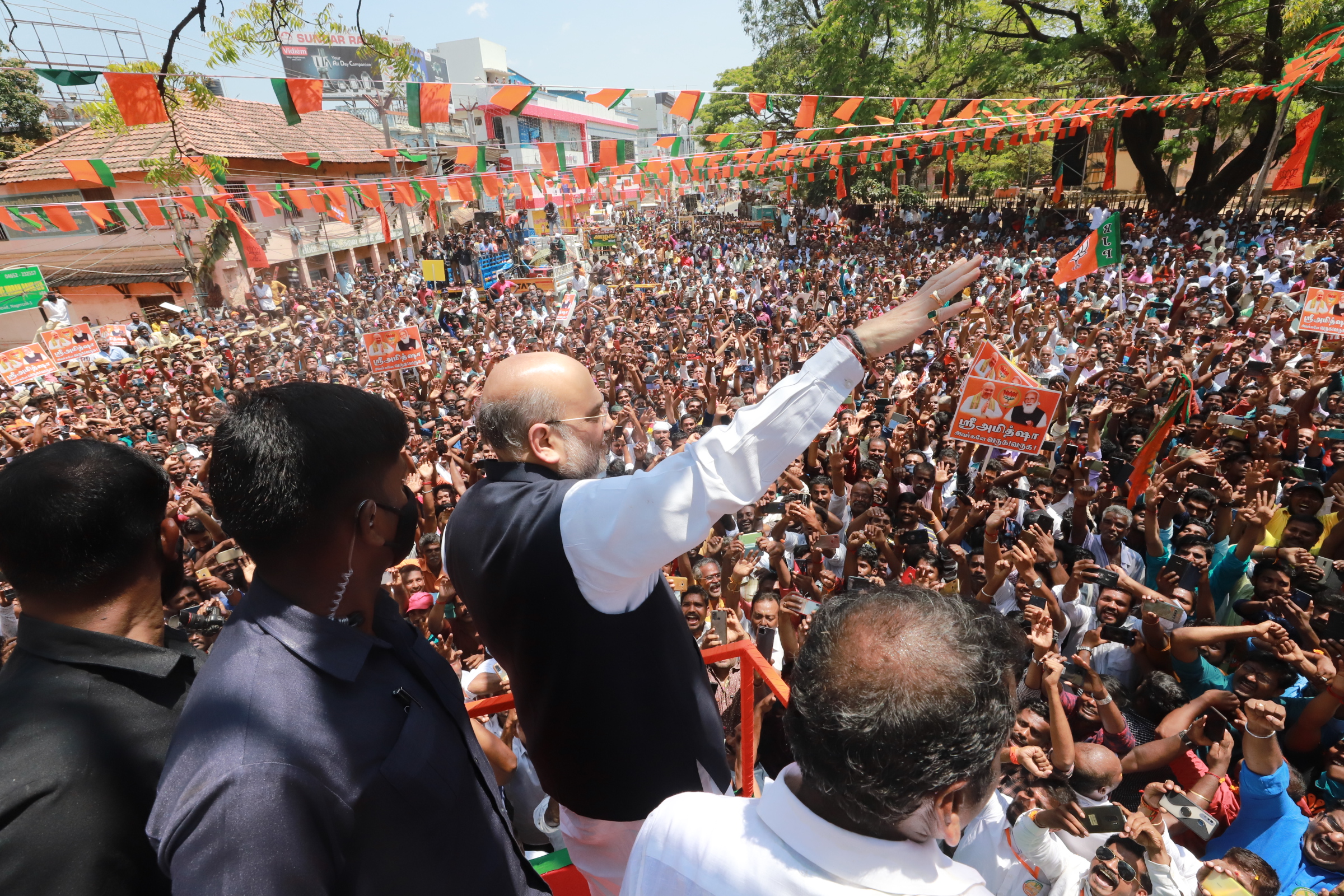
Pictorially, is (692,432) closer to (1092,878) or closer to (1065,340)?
(1092,878)

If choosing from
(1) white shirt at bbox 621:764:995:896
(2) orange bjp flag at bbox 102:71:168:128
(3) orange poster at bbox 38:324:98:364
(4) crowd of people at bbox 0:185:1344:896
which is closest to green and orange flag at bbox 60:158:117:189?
(3) orange poster at bbox 38:324:98:364

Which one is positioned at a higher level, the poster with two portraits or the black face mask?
the black face mask

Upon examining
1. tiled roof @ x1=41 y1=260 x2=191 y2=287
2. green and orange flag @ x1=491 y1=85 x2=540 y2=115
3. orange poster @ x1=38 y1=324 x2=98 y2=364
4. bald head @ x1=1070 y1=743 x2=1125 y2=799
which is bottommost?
tiled roof @ x1=41 y1=260 x2=191 y2=287

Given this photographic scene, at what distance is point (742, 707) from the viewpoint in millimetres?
2209

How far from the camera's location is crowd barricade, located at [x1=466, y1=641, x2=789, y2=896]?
1.94 meters

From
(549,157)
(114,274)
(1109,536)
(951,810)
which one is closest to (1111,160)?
(549,157)

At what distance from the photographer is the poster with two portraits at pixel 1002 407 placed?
15.8 ft

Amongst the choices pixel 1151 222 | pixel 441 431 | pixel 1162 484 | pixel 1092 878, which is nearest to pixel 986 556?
pixel 1162 484

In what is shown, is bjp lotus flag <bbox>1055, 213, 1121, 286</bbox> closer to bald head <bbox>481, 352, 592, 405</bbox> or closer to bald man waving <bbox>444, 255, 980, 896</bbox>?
bald man waving <bbox>444, 255, 980, 896</bbox>

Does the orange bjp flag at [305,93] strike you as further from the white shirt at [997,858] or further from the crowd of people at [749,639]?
the white shirt at [997,858]

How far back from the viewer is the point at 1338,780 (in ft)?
8.44

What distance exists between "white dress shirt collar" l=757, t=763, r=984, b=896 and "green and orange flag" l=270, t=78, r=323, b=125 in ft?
27.6

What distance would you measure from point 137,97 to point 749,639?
7.33 meters

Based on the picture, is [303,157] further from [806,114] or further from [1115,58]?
[1115,58]
